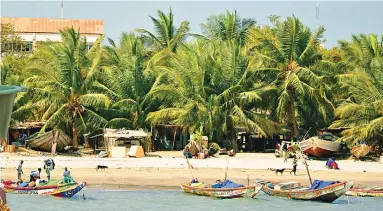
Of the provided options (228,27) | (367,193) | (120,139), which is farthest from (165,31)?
(367,193)

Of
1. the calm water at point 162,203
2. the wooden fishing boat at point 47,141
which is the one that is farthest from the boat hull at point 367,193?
the wooden fishing boat at point 47,141

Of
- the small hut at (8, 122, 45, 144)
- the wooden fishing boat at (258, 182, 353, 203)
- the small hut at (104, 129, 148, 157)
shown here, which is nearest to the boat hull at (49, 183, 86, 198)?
the wooden fishing boat at (258, 182, 353, 203)

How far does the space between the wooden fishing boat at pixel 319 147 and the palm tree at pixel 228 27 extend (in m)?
12.2

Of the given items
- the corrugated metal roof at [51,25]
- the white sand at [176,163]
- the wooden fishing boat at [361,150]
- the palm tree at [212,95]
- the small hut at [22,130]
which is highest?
the corrugated metal roof at [51,25]

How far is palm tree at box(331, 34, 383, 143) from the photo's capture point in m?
39.4

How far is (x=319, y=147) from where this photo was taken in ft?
130

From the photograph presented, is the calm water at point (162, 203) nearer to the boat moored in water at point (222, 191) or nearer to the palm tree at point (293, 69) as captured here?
the boat moored in water at point (222, 191)

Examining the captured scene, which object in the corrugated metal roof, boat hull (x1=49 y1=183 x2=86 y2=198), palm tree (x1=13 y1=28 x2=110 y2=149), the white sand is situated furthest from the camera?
the corrugated metal roof

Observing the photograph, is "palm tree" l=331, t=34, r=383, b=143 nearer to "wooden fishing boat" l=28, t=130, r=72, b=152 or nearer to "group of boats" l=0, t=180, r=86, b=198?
"wooden fishing boat" l=28, t=130, r=72, b=152

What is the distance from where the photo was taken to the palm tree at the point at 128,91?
140ft

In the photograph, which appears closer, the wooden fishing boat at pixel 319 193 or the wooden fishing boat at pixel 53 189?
the wooden fishing boat at pixel 53 189

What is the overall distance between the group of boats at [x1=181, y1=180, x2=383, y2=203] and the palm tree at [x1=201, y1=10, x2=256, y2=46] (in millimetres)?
21926

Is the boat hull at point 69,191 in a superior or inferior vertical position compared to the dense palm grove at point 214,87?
inferior

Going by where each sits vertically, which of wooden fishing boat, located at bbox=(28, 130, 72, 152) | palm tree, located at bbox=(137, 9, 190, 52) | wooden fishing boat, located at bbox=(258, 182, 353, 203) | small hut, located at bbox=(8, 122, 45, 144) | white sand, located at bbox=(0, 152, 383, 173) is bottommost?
wooden fishing boat, located at bbox=(258, 182, 353, 203)
